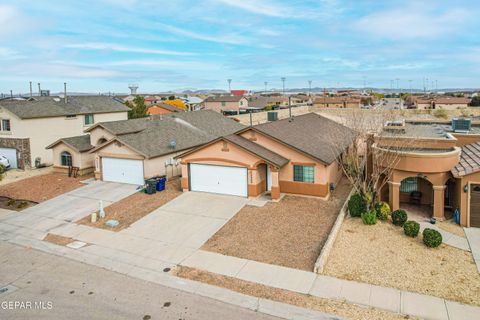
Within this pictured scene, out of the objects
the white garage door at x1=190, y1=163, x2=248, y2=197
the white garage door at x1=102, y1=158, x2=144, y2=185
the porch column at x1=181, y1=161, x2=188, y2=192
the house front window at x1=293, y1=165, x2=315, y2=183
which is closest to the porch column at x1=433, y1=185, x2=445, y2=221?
the house front window at x1=293, y1=165, x2=315, y2=183

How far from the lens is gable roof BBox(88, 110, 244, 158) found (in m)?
27.2

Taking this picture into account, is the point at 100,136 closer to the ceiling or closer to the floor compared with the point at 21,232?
closer to the ceiling

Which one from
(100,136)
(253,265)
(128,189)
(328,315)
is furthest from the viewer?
(100,136)

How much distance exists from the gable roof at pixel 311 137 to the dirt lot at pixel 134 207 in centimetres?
718

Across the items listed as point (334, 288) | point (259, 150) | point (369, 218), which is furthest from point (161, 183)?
point (334, 288)

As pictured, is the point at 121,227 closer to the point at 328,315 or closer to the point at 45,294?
the point at 45,294

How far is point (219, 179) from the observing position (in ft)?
76.9

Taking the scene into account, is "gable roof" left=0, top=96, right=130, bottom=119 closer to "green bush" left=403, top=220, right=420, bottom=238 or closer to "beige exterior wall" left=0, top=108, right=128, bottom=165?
"beige exterior wall" left=0, top=108, right=128, bottom=165

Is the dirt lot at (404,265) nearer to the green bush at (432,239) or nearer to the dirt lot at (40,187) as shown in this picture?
the green bush at (432,239)

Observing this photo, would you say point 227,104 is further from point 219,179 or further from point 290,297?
point 290,297

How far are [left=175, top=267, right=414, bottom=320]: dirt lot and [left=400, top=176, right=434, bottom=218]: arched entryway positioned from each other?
10614mm

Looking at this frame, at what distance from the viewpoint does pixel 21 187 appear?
88.9 feet

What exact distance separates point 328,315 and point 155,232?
31.4 ft

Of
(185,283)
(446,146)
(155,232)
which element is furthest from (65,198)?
(446,146)
